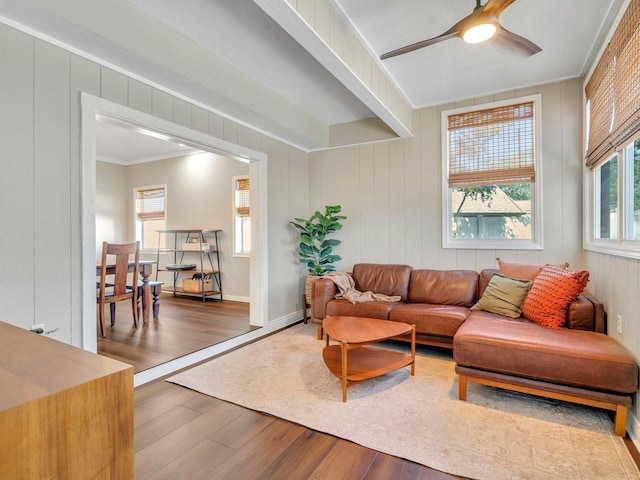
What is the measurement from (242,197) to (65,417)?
5.57m

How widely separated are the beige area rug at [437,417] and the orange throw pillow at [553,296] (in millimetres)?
629

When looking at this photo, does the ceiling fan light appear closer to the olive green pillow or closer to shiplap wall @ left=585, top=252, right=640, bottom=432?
shiplap wall @ left=585, top=252, right=640, bottom=432

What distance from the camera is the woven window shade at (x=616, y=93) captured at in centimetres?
200

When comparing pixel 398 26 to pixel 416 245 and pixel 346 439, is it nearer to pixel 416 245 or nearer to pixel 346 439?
pixel 416 245

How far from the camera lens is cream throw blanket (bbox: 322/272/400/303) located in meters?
3.71

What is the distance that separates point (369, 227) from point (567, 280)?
2.32m

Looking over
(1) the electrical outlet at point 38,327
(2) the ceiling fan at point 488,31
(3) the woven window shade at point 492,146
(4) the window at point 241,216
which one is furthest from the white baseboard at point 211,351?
(2) the ceiling fan at point 488,31

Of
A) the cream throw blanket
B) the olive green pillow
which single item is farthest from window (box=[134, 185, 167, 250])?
the olive green pillow

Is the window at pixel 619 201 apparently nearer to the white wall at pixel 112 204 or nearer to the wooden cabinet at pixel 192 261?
the wooden cabinet at pixel 192 261

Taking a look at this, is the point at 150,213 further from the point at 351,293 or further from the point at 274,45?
the point at 274,45

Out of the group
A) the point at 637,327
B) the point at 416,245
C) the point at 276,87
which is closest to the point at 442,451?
the point at 637,327

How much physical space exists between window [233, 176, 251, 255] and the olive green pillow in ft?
12.9

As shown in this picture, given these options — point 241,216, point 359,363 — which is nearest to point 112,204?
point 241,216

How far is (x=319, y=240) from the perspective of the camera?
4715mm
